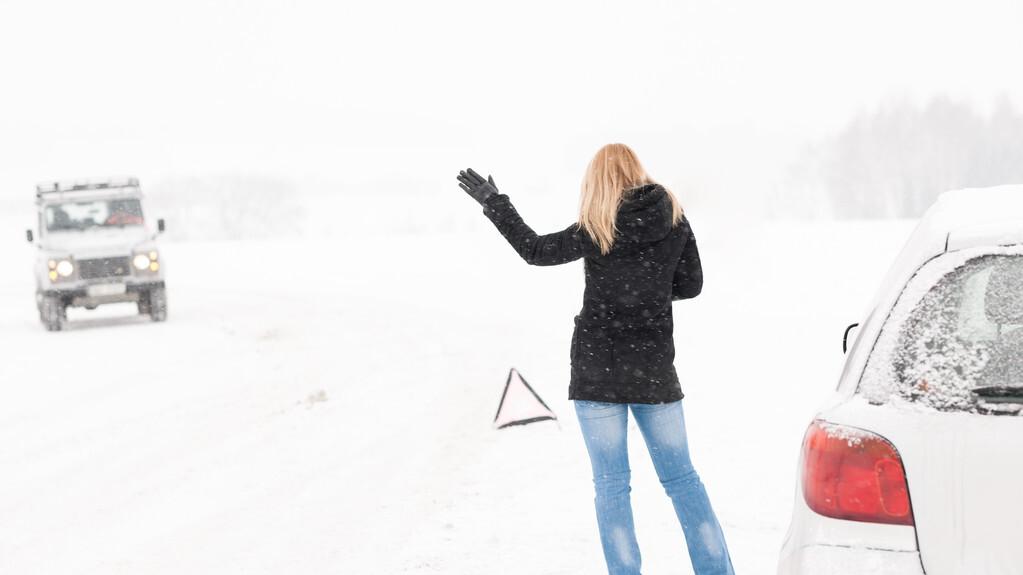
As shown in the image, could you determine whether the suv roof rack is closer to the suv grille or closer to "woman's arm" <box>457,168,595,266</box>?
the suv grille

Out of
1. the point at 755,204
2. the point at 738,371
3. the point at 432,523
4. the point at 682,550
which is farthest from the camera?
the point at 755,204

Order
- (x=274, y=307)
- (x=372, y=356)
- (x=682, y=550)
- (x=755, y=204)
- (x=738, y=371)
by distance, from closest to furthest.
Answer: (x=682, y=550) → (x=738, y=371) → (x=372, y=356) → (x=274, y=307) → (x=755, y=204)

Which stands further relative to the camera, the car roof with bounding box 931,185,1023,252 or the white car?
the car roof with bounding box 931,185,1023,252

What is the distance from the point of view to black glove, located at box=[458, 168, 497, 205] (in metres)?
3.93

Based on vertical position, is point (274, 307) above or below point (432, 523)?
below

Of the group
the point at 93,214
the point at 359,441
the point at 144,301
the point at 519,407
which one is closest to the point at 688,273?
the point at 519,407

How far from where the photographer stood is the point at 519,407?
8461 millimetres

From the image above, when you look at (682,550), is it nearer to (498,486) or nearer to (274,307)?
(498,486)

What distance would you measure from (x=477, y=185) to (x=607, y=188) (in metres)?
0.56

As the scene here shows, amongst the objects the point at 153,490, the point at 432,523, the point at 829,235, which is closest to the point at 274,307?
the point at 153,490

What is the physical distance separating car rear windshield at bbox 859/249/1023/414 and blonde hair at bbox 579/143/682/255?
1.38 metres

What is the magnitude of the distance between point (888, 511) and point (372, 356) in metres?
11.4

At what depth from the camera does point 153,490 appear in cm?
681

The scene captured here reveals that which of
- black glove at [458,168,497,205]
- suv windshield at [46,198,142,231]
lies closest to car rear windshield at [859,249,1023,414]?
black glove at [458,168,497,205]
